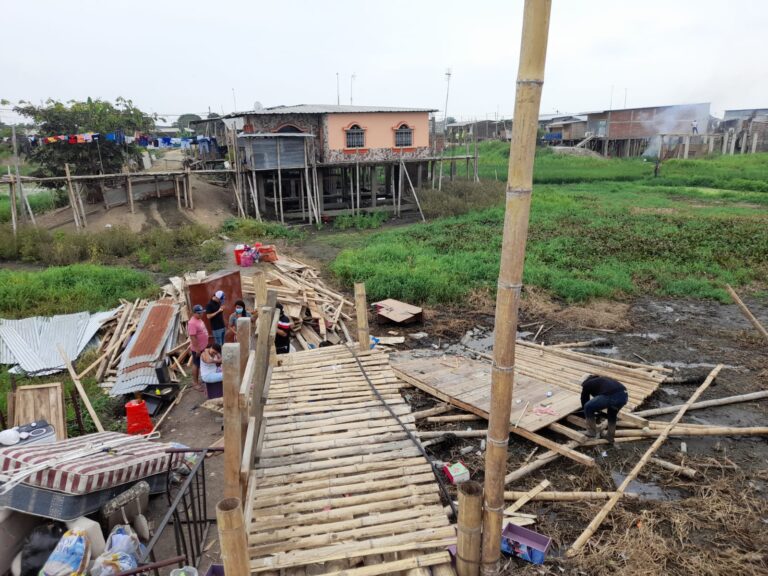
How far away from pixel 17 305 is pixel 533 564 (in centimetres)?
1191

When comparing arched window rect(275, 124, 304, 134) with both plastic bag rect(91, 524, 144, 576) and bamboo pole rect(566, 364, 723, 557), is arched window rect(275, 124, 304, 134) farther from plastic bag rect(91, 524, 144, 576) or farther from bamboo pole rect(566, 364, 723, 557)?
plastic bag rect(91, 524, 144, 576)

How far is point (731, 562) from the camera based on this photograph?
4.85 meters

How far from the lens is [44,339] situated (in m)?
9.90

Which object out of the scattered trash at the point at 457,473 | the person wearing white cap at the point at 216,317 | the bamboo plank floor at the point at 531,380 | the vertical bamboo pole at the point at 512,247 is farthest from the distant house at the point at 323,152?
the vertical bamboo pole at the point at 512,247

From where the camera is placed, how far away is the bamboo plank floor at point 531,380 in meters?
7.32

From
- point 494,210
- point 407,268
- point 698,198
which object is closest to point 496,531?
point 407,268

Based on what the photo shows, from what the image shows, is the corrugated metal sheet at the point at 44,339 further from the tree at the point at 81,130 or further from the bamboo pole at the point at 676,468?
the tree at the point at 81,130

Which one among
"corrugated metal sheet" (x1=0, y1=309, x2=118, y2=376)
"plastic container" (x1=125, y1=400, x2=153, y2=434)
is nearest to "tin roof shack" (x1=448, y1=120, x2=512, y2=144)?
"corrugated metal sheet" (x1=0, y1=309, x2=118, y2=376)

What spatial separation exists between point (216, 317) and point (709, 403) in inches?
324

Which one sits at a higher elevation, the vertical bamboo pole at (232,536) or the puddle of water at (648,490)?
the vertical bamboo pole at (232,536)

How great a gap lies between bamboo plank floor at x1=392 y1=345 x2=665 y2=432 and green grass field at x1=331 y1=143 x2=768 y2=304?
4176 mm

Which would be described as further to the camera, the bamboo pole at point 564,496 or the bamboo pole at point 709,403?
the bamboo pole at point 709,403

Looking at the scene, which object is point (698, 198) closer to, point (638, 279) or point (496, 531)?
point (638, 279)

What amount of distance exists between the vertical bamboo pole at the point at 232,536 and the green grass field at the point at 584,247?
10.4 metres
